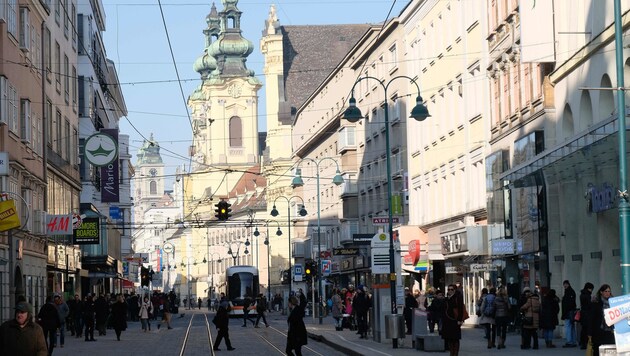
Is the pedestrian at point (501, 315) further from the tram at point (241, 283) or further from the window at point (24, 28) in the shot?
the tram at point (241, 283)

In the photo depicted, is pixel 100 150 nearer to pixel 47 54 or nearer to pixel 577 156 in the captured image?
pixel 47 54

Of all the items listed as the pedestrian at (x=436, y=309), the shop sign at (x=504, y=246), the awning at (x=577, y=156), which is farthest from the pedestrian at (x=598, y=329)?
the shop sign at (x=504, y=246)

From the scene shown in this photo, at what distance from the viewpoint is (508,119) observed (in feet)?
140

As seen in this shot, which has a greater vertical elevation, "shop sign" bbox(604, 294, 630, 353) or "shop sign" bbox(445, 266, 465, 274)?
"shop sign" bbox(445, 266, 465, 274)

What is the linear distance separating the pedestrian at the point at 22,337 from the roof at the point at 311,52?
102 metres

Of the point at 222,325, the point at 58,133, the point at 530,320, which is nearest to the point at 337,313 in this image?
the point at 58,133

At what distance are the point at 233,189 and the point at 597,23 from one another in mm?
155786

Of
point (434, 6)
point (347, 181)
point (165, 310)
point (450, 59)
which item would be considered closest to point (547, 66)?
point (450, 59)

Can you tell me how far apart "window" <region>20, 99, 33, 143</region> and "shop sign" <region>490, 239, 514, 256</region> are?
15.2m

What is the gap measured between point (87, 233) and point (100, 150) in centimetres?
843

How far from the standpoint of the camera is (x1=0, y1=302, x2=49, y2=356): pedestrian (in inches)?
581

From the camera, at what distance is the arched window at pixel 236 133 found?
559 feet

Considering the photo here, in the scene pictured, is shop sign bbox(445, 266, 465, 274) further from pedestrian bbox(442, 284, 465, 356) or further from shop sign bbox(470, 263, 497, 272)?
pedestrian bbox(442, 284, 465, 356)

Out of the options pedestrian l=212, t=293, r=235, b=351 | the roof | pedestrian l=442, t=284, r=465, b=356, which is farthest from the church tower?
pedestrian l=442, t=284, r=465, b=356
